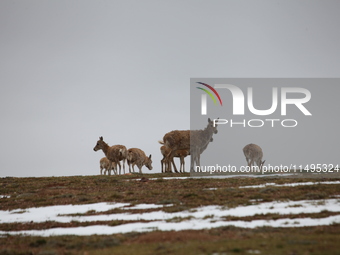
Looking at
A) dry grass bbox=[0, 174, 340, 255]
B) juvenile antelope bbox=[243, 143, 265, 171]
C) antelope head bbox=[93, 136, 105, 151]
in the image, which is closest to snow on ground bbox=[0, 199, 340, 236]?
dry grass bbox=[0, 174, 340, 255]

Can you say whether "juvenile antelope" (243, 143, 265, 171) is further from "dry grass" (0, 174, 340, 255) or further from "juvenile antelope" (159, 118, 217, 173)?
"dry grass" (0, 174, 340, 255)

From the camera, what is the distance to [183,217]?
20.1 meters

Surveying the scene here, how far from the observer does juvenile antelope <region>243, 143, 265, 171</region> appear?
154ft

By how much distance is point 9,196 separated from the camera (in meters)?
30.7

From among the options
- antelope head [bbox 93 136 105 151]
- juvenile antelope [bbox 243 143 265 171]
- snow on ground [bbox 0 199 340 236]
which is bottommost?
snow on ground [bbox 0 199 340 236]

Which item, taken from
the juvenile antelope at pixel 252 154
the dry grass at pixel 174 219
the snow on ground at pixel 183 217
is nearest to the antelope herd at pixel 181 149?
the juvenile antelope at pixel 252 154

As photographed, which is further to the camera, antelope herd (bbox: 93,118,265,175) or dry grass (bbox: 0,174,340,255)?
antelope herd (bbox: 93,118,265,175)

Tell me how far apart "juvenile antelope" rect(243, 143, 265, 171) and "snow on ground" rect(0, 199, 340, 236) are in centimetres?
2476

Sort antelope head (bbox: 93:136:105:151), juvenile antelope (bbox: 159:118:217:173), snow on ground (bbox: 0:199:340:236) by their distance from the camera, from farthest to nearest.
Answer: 1. antelope head (bbox: 93:136:105:151)
2. juvenile antelope (bbox: 159:118:217:173)
3. snow on ground (bbox: 0:199:340:236)

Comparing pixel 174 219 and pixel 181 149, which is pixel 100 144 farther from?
pixel 174 219

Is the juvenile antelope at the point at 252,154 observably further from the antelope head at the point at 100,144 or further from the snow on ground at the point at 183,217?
the snow on ground at the point at 183,217

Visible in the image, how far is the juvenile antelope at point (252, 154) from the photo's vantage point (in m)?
46.8

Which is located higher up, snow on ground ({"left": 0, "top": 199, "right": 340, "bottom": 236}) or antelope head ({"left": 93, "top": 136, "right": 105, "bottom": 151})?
antelope head ({"left": 93, "top": 136, "right": 105, "bottom": 151})

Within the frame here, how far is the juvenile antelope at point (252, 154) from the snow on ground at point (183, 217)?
81.2 feet
